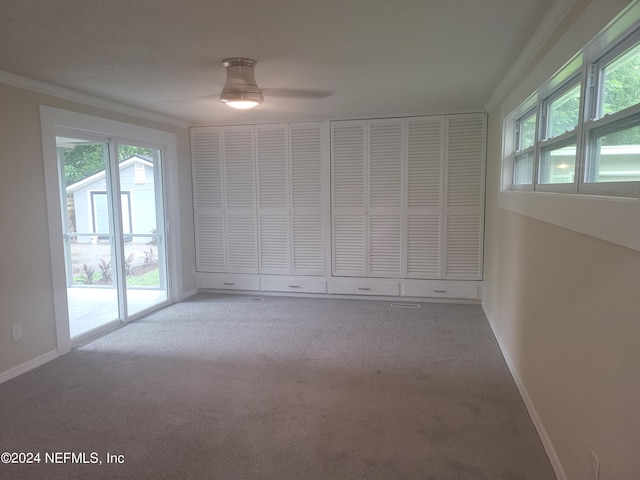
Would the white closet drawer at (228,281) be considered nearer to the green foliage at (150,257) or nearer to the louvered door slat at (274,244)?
the louvered door slat at (274,244)

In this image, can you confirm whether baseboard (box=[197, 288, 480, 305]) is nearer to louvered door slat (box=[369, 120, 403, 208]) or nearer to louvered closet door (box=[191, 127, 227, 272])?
louvered closet door (box=[191, 127, 227, 272])

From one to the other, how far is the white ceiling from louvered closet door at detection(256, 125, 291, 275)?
145cm

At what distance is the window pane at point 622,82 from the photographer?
1.47 meters

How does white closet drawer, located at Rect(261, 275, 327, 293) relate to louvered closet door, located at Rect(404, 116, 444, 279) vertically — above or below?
below

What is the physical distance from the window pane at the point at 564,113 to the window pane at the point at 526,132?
0.39 m

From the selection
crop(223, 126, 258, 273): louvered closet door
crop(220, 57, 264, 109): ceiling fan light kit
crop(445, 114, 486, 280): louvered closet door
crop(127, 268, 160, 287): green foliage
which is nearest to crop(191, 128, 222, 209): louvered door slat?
crop(223, 126, 258, 273): louvered closet door

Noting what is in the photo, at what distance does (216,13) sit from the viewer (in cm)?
202

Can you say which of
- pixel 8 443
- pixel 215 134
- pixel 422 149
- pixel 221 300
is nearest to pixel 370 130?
pixel 422 149

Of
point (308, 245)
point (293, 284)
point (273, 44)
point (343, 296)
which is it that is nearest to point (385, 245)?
point (343, 296)

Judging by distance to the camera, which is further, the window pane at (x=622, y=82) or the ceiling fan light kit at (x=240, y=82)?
the ceiling fan light kit at (x=240, y=82)

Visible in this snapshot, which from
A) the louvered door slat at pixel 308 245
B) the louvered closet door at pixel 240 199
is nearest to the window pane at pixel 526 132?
the louvered door slat at pixel 308 245

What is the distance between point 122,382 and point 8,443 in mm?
787

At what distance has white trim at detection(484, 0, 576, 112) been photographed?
196 cm

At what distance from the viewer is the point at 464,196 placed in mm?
4773
